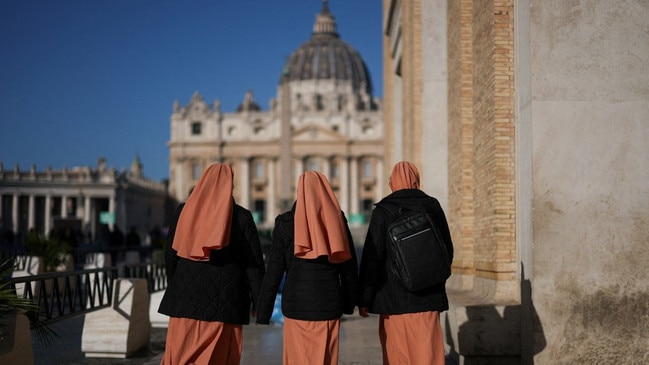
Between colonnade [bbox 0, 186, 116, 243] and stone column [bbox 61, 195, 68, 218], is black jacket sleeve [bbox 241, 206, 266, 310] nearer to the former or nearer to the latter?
colonnade [bbox 0, 186, 116, 243]

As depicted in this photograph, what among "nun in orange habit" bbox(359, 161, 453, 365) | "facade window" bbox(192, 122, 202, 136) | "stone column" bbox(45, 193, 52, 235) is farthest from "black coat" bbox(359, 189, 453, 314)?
"facade window" bbox(192, 122, 202, 136)

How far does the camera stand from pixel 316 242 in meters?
4.95

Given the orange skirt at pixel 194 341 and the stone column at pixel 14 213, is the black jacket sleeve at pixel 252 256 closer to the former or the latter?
the orange skirt at pixel 194 341

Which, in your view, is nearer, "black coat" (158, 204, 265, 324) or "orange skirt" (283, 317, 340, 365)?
"orange skirt" (283, 317, 340, 365)

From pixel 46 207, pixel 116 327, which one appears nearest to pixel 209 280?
pixel 116 327

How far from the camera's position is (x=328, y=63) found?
121000 mm

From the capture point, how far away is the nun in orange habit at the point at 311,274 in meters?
4.98

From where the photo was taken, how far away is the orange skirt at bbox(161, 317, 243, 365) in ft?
16.6

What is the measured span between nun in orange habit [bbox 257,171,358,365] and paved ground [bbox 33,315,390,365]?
2508 mm

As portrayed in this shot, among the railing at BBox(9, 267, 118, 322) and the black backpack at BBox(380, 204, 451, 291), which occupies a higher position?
the black backpack at BBox(380, 204, 451, 291)

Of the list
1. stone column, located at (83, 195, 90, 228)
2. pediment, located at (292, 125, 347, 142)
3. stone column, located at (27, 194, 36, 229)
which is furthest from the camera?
pediment, located at (292, 125, 347, 142)

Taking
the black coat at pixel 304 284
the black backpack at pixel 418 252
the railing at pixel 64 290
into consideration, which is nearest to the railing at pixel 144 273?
the railing at pixel 64 290

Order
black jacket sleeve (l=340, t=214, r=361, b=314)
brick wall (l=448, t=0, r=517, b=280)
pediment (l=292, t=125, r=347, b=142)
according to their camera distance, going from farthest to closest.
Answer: pediment (l=292, t=125, r=347, b=142)
brick wall (l=448, t=0, r=517, b=280)
black jacket sleeve (l=340, t=214, r=361, b=314)

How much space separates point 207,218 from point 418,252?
1.30 metres
